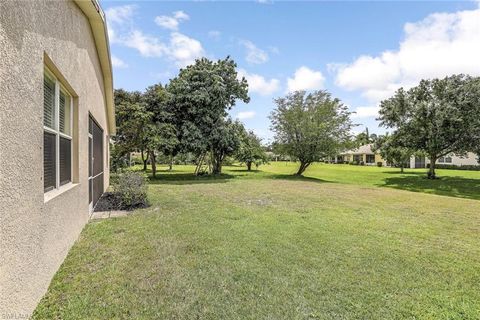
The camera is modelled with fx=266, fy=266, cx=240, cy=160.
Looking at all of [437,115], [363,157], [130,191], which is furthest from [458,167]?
[130,191]

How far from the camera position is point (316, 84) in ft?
73.9

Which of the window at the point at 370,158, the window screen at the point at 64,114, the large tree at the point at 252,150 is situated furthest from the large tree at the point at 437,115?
the window at the point at 370,158

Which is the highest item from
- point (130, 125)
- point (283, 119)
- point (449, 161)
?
point (283, 119)

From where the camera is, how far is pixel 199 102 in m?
18.2

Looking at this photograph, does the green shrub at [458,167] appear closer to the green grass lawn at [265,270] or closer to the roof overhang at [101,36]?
the green grass lawn at [265,270]

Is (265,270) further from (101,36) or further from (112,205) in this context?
(101,36)

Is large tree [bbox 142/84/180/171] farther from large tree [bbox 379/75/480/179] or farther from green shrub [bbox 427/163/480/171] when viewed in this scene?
green shrub [bbox 427/163/480/171]

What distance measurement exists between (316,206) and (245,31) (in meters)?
9.44

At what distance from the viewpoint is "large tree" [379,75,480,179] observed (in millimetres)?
19250

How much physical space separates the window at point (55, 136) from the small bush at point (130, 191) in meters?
3.16

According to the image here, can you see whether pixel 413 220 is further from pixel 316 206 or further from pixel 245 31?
pixel 245 31

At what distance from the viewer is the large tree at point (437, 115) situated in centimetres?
1925

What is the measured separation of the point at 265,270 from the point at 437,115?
72.5ft

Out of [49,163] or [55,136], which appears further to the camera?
[55,136]
